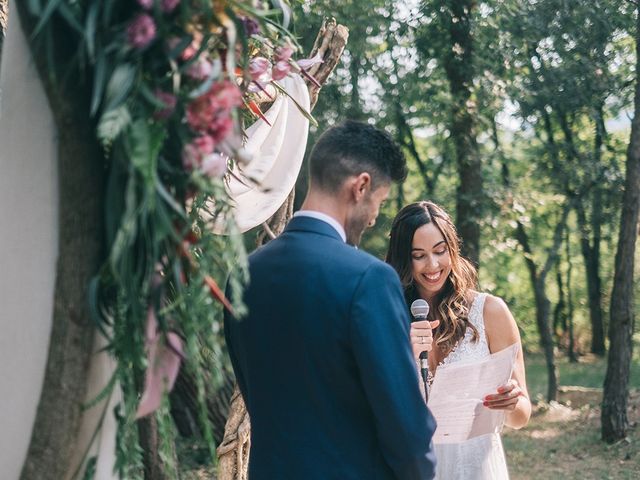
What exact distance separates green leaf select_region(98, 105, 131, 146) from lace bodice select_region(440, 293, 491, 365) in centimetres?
225

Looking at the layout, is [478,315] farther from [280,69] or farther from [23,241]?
[23,241]

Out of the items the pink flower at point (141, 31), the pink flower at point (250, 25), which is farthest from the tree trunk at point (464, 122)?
the pink flower at point (141, 31)

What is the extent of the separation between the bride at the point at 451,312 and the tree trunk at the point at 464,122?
29.3ft

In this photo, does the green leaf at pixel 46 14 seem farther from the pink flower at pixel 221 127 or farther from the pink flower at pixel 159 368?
the pink flower at pixel 159 368

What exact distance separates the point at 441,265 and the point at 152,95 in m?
2.06

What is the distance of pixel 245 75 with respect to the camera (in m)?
2.45

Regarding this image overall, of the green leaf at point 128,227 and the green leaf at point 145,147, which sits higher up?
the green leaf at point 145,147

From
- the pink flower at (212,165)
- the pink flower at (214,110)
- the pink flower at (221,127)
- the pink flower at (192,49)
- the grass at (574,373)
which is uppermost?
the pink flower at (192,49)

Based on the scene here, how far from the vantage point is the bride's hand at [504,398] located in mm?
3635

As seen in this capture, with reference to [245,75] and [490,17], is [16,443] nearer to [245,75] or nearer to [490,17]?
[245,75]

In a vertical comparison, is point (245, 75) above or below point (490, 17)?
below

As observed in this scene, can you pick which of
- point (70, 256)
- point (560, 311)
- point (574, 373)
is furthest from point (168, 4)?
point (560, 311)

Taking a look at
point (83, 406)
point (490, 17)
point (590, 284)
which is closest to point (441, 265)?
point (83, 406)

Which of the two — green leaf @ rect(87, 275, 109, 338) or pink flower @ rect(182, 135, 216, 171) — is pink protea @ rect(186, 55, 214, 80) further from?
green leaf @ rect(87, 275, 109, 338)
